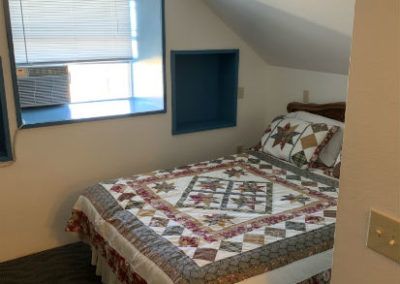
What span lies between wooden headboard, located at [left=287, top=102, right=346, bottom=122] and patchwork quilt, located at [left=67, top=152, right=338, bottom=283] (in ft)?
1.82

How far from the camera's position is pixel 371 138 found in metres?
0.86

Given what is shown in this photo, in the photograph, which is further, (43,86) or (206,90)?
(206,90)

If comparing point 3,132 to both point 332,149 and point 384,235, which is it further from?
point 384,235

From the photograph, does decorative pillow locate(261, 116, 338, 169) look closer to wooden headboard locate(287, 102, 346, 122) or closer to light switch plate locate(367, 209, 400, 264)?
wooden headboard locate(287, 102, 346, 122)

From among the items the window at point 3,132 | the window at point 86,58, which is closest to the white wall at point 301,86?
the window at point 86,58

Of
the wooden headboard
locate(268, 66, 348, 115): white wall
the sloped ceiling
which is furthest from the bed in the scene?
the sloped ceiling

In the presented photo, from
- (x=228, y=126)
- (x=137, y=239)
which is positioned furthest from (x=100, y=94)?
(x=137, y=239)

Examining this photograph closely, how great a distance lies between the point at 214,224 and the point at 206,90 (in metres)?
1.74

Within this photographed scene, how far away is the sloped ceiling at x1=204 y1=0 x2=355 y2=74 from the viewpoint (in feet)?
7.72

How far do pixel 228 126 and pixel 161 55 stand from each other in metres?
0.86

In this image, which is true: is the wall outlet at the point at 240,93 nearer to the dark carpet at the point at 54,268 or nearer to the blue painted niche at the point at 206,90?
the blue painted niche at the point at 206,90

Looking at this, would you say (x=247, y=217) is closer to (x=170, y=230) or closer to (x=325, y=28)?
(x=170, y=230)

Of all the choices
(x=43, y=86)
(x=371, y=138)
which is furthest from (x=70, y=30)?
(x=371, y=138)

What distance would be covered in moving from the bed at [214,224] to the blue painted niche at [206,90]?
661 mm
